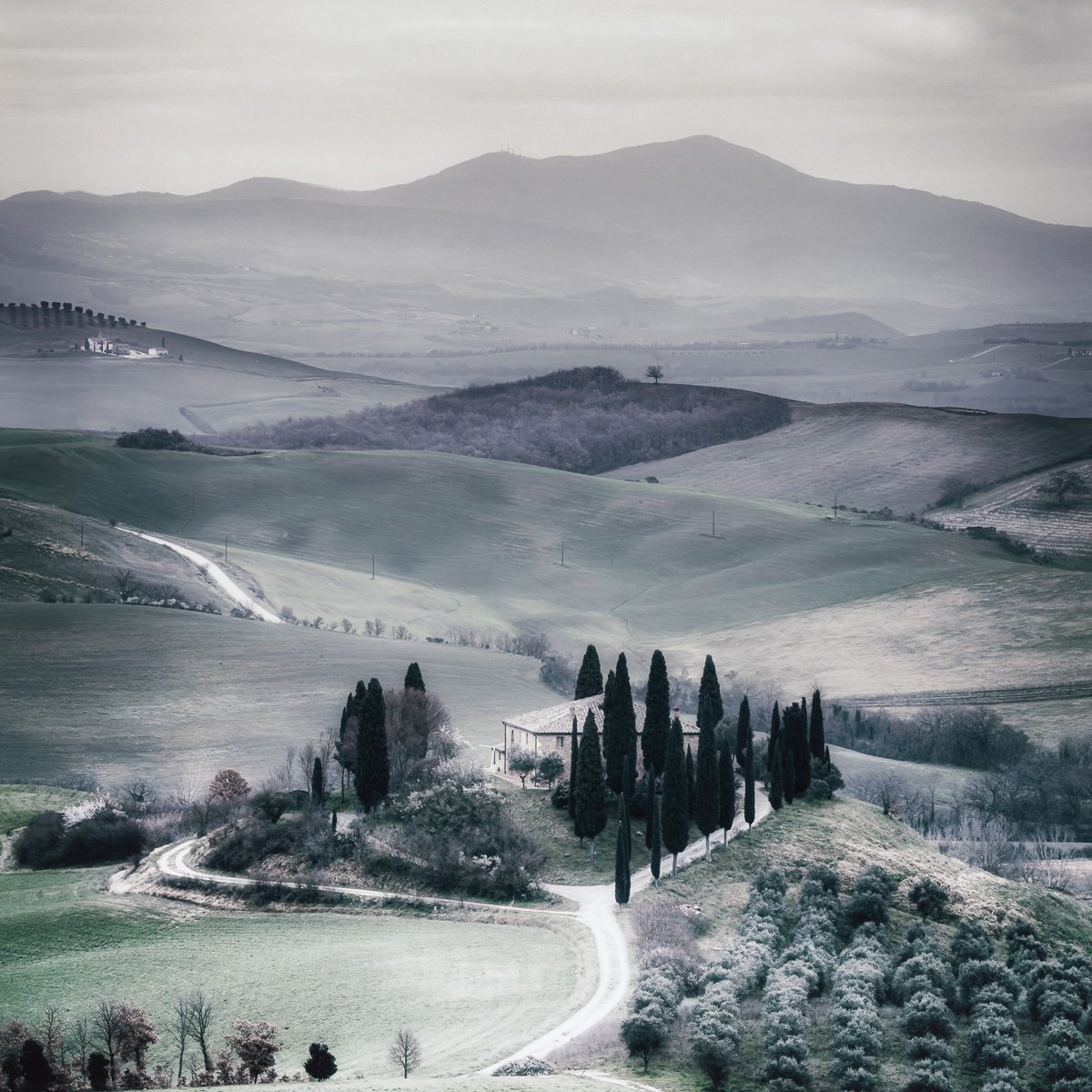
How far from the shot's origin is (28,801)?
78062mm

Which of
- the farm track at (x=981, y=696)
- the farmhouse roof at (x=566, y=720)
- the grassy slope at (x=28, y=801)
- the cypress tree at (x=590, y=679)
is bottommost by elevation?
the farm track at (x=981, y=696)

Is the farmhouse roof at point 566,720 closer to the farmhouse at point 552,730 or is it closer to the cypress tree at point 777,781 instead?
the farmhouse at point 552,730

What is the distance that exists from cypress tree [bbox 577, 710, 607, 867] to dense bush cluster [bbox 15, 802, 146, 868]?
707 inches

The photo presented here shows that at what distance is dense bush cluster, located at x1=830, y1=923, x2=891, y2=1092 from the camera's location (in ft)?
150

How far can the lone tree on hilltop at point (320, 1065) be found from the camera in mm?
43719

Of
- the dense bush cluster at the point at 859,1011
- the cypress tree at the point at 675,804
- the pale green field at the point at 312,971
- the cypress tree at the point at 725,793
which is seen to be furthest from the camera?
the cypress tree at the point at 725,793

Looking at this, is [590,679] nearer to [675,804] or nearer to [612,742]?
[612,742]

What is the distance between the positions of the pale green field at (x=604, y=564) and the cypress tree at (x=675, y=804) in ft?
129

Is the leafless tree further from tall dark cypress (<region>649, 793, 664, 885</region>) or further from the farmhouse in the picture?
the farmhouse

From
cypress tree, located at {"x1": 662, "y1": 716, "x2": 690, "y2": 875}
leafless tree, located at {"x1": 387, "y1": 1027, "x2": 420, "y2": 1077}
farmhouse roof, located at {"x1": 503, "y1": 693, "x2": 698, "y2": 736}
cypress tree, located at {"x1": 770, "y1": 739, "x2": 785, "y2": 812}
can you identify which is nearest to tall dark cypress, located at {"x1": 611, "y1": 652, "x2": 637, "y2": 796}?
farmhouse roof, located at {"x1": 503, "y1": 693, "x2": 698, "y2": 736}

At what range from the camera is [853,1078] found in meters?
45.4

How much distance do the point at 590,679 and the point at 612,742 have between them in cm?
929

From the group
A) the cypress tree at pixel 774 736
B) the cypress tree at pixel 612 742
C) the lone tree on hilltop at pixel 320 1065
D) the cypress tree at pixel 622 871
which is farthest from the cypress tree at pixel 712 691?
the lone tree on hilltop at pixel 320 1065

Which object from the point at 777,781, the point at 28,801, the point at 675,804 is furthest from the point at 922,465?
the point at 675,804
